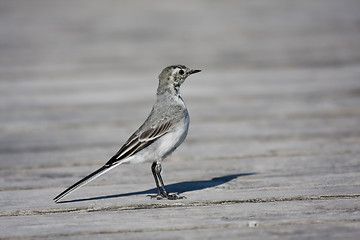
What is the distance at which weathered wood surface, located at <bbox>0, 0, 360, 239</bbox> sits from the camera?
12.9 ft

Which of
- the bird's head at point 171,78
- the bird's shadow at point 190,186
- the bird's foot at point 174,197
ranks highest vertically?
the bird's head at point 171,78

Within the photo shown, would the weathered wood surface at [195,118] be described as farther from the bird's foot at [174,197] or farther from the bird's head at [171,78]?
the bird's head at [171,78]

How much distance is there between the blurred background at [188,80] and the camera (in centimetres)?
604

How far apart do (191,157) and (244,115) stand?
154 centimetres

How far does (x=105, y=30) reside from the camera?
12.1 metres

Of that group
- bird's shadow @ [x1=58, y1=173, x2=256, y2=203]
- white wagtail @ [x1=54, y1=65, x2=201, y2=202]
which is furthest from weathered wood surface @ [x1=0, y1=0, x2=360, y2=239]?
white wagtail @ [x1=54, y1=65, x2=201, y2=202]

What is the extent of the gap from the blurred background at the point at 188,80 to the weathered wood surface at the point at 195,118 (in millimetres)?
30

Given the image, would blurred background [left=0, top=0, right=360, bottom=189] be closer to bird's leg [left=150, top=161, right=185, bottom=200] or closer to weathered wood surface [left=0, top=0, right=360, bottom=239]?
weathered wood surface [left=0, top=0, right=360, bottom=239]

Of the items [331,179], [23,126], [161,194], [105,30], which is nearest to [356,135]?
[331,179]

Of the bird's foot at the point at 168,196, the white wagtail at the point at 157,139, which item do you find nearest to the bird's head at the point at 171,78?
the white wagtail at the point at 157,139

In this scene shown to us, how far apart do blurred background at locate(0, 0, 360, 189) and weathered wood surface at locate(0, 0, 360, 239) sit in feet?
0.10

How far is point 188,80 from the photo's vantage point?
9.17 metres

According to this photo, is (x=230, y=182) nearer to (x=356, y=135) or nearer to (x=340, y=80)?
(x=356, y=135)

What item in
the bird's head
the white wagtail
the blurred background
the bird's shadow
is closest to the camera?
the bird's shadow
